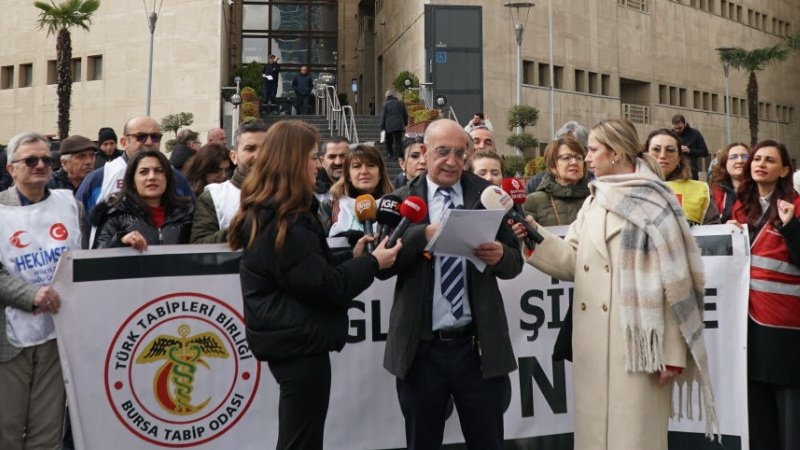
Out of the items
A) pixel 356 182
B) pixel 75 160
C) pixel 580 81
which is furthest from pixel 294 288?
pixel 580 81

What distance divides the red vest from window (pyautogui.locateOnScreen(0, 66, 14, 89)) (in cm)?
4122

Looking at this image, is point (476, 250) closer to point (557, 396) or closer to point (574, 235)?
point (574, 235)

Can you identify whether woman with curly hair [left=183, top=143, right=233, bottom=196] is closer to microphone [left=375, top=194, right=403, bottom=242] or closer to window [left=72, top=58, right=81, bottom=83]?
microphone [left=375, top=194, right=403, bottom=242]

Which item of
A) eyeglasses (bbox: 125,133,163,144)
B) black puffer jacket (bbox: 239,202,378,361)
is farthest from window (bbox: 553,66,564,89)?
black puffer jacket (bbox: 239,202,378,361)

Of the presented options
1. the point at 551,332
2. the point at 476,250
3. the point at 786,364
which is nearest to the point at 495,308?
the point at 476,250

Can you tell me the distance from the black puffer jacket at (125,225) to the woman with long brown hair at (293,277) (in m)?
1.50

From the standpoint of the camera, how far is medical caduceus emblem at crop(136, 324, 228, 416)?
228 inches

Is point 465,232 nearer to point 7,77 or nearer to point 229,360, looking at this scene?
point 229,360

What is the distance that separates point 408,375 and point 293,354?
710 mm

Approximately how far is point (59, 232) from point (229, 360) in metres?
1.28

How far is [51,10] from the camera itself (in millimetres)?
34375

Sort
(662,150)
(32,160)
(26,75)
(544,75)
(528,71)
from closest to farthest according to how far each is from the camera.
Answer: (32,160) → (662,150) → (528,71) → (544,75) → (26,75)

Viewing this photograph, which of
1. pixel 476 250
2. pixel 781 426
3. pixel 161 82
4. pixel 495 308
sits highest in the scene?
pixel 161 82

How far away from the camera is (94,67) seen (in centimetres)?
3981
